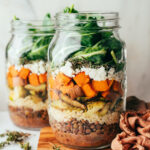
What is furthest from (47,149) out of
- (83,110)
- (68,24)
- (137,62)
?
(137,62)

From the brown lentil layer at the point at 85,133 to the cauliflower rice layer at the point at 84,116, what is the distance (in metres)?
0.01

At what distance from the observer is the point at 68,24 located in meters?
0.84

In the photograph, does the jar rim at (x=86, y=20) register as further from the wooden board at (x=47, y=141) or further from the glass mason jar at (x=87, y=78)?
the wooden board at (x=47, y=141)

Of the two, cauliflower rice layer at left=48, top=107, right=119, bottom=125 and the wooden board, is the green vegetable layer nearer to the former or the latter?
cauliflower rice layer at left=48, top=107, right=119, bottom=125

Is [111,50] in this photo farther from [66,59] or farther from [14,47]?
[14,47]

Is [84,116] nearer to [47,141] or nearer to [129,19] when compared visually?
[47,141]

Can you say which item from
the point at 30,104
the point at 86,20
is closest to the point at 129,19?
the point at 86,20

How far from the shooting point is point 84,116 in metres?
0.83

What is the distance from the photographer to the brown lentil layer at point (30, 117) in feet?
3.43

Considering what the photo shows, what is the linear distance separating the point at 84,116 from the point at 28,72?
29cm

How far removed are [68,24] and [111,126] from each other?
329 mm

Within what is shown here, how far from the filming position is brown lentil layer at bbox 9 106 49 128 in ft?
3.43

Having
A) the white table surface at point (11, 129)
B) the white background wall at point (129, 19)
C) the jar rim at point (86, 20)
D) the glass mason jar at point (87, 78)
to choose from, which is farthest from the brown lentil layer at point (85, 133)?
the white background wall at point (129, 19)

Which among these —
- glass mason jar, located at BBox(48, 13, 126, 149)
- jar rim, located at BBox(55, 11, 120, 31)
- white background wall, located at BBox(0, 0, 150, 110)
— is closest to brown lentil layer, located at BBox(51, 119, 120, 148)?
glass mason jar, located at BBox(48, 13, 126, 149)
